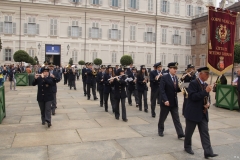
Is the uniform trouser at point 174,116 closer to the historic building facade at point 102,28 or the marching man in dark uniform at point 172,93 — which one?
the marching man in dark uniform at point 172,93

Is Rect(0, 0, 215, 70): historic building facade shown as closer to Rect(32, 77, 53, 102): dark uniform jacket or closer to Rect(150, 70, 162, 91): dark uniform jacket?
Rect(150, 70, 162, 91): dark uniform jacket

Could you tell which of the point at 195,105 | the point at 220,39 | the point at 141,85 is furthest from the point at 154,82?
the point at 195,105

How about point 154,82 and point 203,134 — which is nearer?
point 203,134

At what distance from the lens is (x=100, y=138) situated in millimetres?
6148

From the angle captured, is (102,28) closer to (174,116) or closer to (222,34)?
(222,34)

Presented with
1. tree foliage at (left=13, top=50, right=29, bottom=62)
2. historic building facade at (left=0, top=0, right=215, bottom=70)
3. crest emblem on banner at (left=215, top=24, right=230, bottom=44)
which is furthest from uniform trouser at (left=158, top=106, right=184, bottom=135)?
historic building facade at (left=0, top=0, right=215, bottom=70)

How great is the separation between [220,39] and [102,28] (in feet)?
94.7

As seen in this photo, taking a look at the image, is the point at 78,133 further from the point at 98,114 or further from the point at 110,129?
the point at 98,114

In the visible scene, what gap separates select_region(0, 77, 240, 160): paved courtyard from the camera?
5.04m

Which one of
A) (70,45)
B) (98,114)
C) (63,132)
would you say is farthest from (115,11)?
(63,132)

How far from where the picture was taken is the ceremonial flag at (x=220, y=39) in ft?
32.7

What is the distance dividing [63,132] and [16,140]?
4.03 ft

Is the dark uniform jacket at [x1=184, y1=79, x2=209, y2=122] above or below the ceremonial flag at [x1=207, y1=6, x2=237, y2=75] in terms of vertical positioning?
below

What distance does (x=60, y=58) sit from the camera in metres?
36.0
